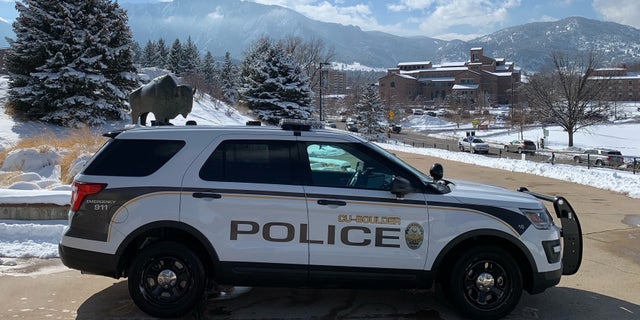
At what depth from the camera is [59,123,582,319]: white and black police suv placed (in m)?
4.48

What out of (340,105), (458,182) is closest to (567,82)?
(458,182)

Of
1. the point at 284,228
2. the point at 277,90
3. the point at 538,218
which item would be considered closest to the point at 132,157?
the point at 284,228

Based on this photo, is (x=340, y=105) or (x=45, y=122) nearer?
(x=45, y=122)

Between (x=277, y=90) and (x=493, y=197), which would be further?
(x=277, y=90)

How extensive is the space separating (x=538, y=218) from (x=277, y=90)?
3295 centimetres

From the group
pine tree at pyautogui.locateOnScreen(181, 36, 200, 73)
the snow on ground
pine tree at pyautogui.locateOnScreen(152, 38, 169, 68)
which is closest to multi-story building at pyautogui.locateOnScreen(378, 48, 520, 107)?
pine tree at pyautogui.locateOnScreen(152, 38, 169, 68)

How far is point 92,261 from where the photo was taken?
15.1 ft

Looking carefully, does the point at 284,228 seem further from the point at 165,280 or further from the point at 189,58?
the point at 189,58

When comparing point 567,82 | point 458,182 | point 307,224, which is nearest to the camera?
point 307,224

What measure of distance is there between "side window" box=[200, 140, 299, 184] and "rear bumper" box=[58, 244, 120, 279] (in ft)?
3.66

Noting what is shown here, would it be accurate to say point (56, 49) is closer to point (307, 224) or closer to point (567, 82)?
point (307, 224)

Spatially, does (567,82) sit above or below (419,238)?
above

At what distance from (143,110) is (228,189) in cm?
1022

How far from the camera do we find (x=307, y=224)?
4.47 meters
